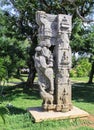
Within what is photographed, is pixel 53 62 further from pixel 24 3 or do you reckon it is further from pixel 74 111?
pixel 24 3

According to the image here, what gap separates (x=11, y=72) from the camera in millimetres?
15273

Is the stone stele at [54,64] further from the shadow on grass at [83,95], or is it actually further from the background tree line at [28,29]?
the background tree line at [28,29]

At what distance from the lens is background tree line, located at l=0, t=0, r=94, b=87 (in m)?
15.1

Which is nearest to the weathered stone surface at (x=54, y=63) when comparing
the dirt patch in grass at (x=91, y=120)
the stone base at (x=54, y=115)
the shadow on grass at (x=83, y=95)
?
the stone base at (x=54, y=115)

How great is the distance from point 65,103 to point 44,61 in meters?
1.41

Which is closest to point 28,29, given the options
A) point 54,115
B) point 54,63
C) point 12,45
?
point 12,45

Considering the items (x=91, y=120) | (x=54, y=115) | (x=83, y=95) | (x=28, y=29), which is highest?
(x=28, y=29)

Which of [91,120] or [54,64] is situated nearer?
[91,120]

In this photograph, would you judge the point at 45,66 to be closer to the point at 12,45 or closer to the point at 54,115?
the point at 54,115

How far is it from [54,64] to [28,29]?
8.11 metres

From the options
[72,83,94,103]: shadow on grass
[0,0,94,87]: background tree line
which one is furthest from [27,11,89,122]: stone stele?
[0,0,94,87]: background tree line

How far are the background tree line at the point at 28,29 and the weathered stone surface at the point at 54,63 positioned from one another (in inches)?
252

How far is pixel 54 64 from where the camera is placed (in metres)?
8.55

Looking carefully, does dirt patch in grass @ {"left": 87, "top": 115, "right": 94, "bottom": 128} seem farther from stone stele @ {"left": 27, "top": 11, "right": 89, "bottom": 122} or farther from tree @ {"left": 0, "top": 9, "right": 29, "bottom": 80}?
tree @ {"left": 0, "top": 9, "right": 29, "bottom": 80}
